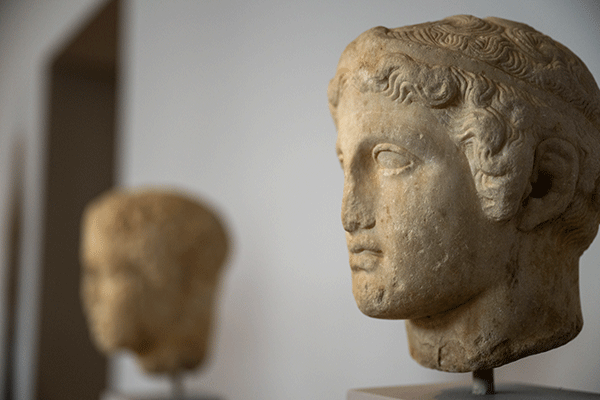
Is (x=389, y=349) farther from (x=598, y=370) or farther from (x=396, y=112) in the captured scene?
(x=396, y=112)

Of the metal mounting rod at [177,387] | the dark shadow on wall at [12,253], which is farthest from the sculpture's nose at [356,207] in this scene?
the dark shadow on wall at [12,253]

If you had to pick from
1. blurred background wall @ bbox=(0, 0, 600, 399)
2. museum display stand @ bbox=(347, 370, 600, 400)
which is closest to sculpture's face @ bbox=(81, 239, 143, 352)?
blurred background wall @ bbox=(0, 0, 600, 399)

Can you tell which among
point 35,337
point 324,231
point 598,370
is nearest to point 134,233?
point 324,231

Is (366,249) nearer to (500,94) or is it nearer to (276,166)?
(500,94)

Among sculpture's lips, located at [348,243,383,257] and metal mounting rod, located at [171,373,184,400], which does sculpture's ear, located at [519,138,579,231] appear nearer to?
sculpture's lips, located at [348,243,383,257]

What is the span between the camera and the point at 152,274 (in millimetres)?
3783

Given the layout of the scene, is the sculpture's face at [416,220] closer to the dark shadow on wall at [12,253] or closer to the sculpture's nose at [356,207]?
the sculpture's nose at [356,207]

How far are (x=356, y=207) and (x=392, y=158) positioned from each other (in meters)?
0.18

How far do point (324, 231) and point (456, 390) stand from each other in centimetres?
175

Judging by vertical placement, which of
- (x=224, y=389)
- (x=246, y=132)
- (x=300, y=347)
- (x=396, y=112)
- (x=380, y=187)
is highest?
(x=246, y=132)

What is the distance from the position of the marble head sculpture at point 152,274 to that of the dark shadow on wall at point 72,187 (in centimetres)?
508

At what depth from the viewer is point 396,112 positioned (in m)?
1.93

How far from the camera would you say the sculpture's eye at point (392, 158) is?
75.7 inches

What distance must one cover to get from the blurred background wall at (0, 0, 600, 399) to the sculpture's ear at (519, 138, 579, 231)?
0.62 meters
